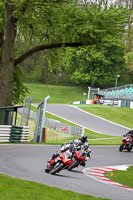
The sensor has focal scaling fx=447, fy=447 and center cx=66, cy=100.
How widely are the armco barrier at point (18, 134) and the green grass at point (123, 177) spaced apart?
9.29 metres

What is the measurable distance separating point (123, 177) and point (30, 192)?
7064 mm

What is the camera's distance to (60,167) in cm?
1330

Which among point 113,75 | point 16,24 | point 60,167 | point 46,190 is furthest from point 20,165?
point 113,75

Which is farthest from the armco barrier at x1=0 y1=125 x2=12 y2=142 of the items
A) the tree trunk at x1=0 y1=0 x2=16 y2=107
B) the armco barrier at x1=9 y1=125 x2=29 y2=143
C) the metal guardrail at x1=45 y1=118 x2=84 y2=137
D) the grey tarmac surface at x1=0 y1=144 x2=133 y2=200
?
the metal guardrail at x1=45 y1=118 x2=84 y2=137

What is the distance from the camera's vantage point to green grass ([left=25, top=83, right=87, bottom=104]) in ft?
271

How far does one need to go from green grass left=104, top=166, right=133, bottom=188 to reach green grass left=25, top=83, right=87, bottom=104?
6390 cm

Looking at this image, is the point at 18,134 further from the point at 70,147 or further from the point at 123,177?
the point at 70,147

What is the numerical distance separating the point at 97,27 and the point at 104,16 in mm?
813

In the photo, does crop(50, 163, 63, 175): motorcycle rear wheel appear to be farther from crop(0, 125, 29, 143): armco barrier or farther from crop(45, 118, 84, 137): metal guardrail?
crop(45, 118, 84, 137): metal guardrail

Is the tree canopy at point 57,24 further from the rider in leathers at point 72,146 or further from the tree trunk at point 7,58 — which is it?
the rider in leathers at point 72,146

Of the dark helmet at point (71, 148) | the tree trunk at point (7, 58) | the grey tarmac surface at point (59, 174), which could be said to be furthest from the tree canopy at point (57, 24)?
the dark helmet at point (71, 148)

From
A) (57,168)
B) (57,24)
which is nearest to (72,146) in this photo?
(57,168)

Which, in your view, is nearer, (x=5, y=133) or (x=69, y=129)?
(x=5, y=133)

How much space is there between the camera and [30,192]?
29.8ft
